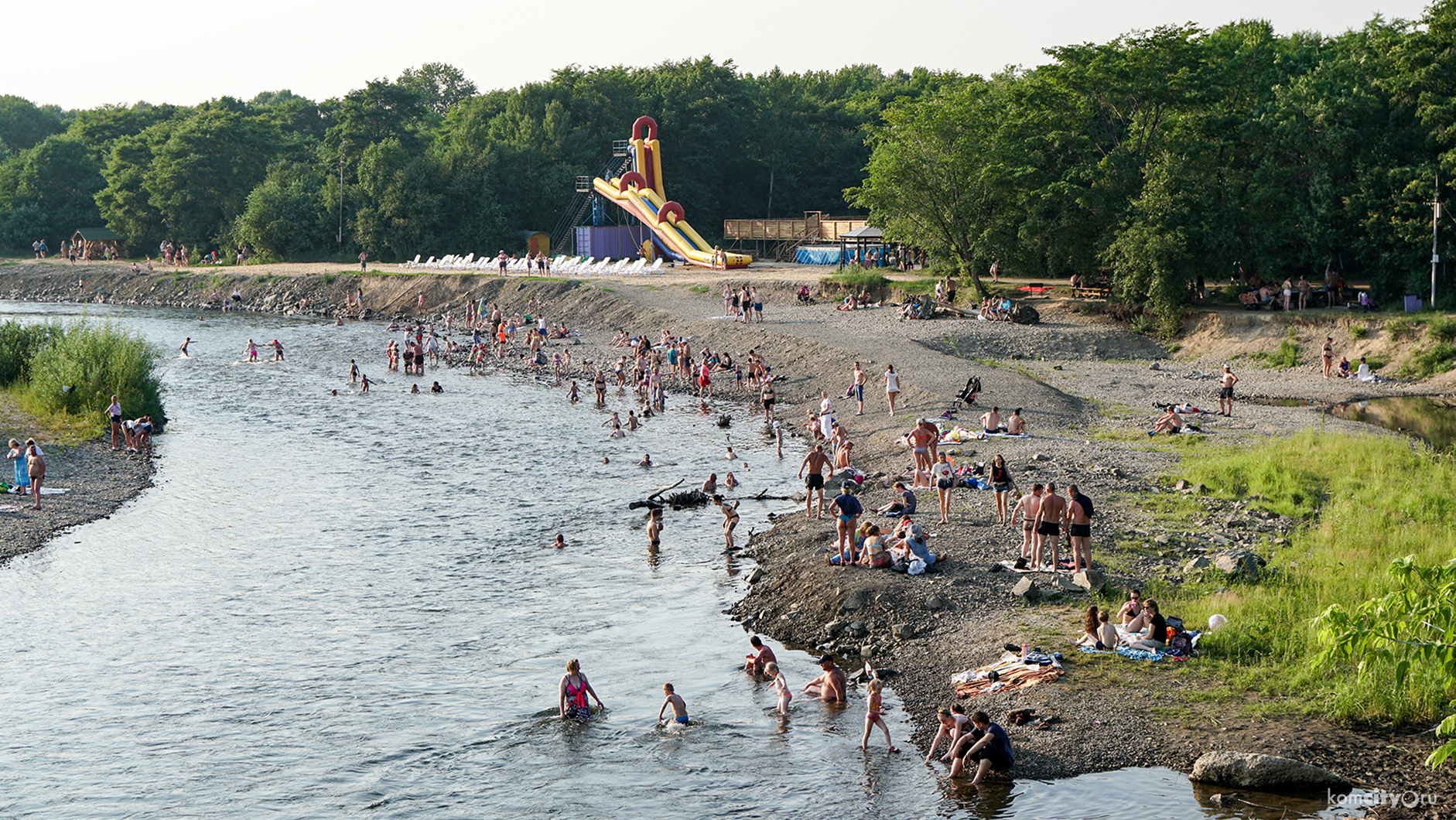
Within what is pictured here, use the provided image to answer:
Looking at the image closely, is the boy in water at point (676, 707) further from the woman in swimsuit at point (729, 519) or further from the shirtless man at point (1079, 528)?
the woman in swimsuit at point (729, 519)

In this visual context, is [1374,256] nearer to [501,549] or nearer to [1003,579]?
[1003,579]

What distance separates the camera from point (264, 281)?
261ft

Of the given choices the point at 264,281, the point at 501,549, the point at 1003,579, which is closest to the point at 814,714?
the point at 1003,579

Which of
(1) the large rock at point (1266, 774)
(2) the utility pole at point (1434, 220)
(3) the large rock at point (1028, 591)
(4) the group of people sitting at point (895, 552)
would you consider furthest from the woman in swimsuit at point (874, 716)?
(2) the utility pole at point (1434, 220)

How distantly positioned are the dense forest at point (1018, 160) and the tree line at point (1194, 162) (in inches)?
3.5

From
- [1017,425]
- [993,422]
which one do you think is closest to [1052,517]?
[1017,425]

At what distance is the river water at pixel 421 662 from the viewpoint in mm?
14195

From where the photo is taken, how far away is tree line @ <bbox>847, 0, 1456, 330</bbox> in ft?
137

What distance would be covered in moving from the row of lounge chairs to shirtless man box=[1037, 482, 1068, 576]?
4857cm

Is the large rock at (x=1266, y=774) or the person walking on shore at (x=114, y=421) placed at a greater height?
the person walking on shore at (x=114, y=421)

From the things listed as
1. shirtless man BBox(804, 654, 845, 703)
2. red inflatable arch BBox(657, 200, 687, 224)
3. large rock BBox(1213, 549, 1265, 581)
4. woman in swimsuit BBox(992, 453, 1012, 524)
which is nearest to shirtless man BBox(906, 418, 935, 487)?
woman in swimsuit BBox(992, 453, 1012, 524)

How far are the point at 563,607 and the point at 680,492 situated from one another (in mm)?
7901

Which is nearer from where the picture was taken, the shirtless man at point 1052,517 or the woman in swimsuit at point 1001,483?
the shirtless man at point 1052,517

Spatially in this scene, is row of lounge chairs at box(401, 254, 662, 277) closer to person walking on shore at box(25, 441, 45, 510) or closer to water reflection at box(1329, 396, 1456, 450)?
water reflection at box(1329, 396, 1456, 450)
